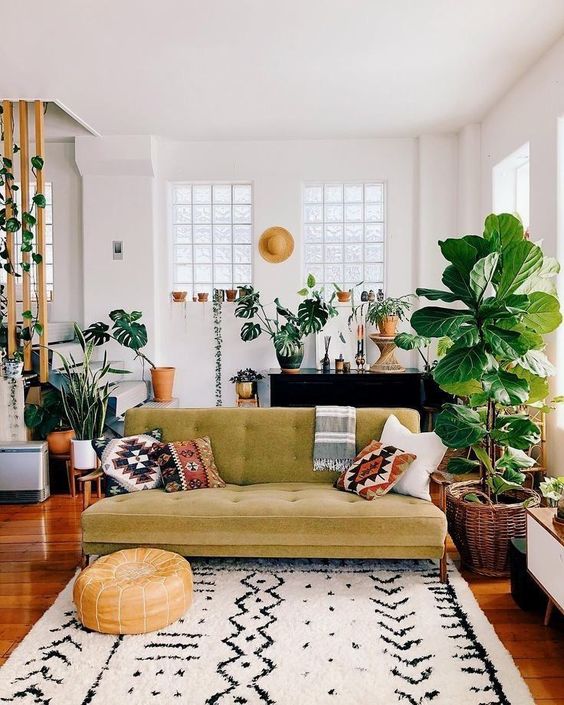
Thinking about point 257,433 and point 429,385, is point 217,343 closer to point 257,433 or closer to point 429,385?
point 429,385

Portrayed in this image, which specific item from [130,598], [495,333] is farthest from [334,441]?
[130,598]

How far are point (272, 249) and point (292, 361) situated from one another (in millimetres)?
1277

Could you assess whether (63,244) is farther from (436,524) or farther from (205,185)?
(436,524)

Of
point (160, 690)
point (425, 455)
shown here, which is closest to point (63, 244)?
point (425, 455)

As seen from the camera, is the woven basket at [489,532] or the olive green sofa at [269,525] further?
the woven basket at [489,532]

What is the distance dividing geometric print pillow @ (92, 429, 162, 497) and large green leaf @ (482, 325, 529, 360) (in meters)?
2.01

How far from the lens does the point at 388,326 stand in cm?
700

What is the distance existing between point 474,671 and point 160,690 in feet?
3.93

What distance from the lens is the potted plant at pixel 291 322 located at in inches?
270

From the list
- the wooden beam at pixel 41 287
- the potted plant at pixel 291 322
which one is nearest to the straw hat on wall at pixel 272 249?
the potted plant at pixel 291 322

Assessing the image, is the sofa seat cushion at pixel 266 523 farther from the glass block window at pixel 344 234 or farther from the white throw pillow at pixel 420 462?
the glass block window at pixel 344 234

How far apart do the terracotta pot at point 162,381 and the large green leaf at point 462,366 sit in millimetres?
4123

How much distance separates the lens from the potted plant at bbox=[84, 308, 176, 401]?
6.95 metres

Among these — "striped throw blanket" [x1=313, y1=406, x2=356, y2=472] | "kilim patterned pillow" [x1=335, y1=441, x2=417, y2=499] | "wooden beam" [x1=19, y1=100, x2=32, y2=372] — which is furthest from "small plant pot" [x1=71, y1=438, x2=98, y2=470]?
"kilim patterned pillow" [x1=335, y1=441, x2=417, y2=499]
